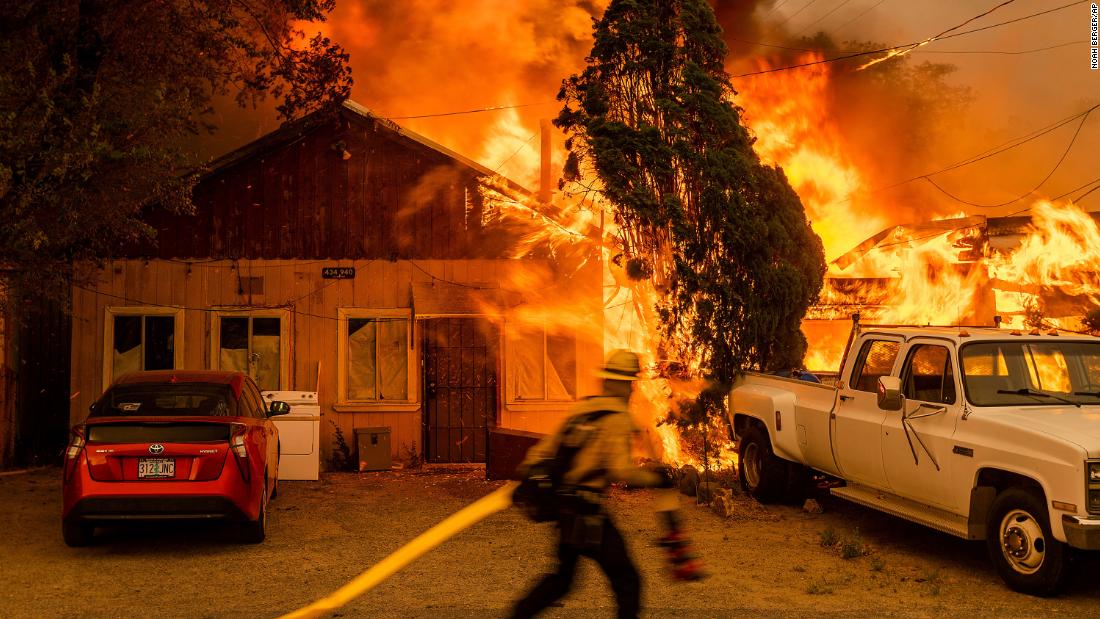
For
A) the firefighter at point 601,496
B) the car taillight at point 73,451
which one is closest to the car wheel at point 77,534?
the car taillight at point 73,451

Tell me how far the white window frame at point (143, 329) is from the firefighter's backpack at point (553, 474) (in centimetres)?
1270

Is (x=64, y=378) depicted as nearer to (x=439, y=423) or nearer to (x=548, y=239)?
(x=439, y=423)

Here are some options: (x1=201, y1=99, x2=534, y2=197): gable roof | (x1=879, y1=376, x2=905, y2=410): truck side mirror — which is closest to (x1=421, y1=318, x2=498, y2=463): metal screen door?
(x1=201, y1=99, x2=534, y2=197): gable roof

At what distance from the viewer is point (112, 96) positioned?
13.1 meters

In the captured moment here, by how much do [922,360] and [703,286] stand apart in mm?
3896

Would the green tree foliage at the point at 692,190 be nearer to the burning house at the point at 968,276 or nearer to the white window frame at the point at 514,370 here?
the white window frame at the point at 514,370

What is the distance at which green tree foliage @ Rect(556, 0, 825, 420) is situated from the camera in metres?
→ 13.1

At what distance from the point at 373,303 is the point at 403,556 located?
7.97 metres

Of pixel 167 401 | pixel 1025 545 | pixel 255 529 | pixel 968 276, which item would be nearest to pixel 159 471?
pixel 255 529

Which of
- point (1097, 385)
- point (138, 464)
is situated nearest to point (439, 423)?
point (138, 464)

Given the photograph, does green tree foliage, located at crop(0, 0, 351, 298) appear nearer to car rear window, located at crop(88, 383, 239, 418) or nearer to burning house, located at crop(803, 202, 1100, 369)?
car rear window, located at crop(88, 383, 239, 418)

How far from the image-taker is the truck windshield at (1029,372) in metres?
8.69

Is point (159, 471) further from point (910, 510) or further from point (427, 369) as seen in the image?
point (427, 369)

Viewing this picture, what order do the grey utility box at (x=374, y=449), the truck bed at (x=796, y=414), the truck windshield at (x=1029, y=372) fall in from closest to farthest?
1. the truck windshield at (x=1029, y=372)
2. the truck bed at (x=796, y=414)
3. the grey utility box at (x=374, y=449)
